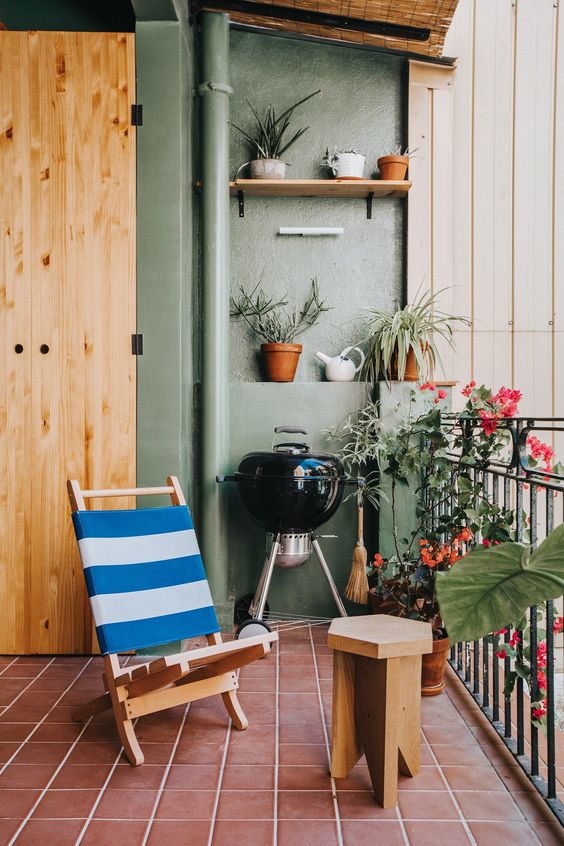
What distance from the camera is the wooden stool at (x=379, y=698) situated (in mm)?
1888

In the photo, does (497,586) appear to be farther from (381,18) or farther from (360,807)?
(381,18)

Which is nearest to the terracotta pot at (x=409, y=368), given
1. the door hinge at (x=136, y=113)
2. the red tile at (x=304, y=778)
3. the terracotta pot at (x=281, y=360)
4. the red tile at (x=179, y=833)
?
the terracotta pot at (x=281, y=360)

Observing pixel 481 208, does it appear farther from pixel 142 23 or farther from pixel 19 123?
pixel 19 123

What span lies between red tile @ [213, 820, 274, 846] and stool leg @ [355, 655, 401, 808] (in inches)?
12.5

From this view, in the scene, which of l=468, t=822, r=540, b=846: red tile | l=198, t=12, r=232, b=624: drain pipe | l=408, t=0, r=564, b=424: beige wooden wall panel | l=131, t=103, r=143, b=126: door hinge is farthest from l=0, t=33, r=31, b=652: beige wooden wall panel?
l=408, t=0, r=564, b=424: beige wooden wall panel

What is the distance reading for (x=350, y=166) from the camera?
11.3 feet

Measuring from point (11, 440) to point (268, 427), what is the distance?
4.05 feet

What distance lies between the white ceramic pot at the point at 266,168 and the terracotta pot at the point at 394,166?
0.53 metres

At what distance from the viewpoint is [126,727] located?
2.15 meters

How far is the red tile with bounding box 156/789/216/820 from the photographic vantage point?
1853 millimetres

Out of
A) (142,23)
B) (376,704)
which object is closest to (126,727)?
(376,704)

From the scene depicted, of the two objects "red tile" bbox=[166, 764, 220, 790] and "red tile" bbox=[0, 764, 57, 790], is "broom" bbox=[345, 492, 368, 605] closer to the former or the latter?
"red tile" bbox=[166, 764, 220, 790]

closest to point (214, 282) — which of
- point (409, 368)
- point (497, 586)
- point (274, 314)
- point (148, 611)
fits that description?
point (274, 314)

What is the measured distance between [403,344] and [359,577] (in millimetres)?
1111
